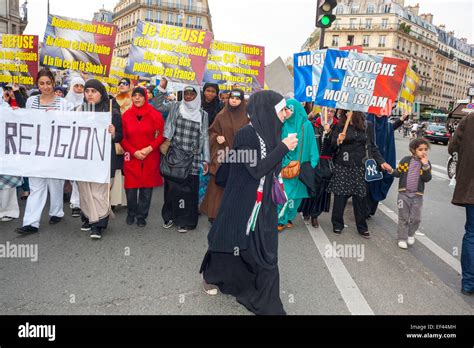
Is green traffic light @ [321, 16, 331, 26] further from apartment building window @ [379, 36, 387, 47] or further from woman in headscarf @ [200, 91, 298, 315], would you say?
apartment building window @ [379, 36, 387, 47]

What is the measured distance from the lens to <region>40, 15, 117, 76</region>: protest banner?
6.13m

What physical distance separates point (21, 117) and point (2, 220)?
1455 millimetres

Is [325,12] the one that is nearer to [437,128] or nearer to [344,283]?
[344,283]

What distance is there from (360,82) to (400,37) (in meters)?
76.9

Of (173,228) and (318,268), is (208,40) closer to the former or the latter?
(173,228)

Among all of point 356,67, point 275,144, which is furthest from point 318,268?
point 356,67

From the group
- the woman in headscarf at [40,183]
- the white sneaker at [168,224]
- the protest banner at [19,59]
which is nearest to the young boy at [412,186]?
the white sneaker at [168,224]

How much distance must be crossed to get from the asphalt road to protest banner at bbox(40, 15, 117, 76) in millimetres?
2471

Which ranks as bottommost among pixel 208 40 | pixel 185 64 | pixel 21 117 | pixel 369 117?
pixel 21 117

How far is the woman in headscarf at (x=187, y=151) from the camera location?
516 centimetres

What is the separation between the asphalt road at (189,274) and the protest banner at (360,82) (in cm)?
183

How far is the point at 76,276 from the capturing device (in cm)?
363

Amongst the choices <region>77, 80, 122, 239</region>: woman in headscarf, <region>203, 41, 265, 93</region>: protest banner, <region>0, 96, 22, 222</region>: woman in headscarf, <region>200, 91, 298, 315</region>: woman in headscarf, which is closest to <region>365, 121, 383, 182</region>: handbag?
<region>200, 91, 298, 315</region>: woman in headscarf
